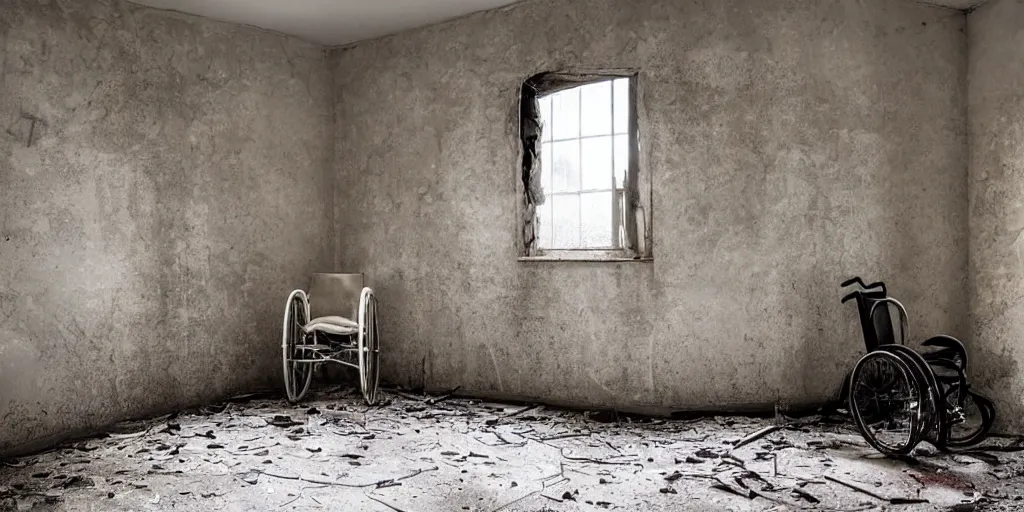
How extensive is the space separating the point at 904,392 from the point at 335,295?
12.4 feet

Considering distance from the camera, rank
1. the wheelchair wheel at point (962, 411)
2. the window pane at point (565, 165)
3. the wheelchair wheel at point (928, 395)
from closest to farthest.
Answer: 1. the wheelchair wheel at point (928, 395)
2. the wheelchair wheel at point (962, 411)
3. the window pane at point (565, 165)

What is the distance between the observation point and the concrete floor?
120 inches

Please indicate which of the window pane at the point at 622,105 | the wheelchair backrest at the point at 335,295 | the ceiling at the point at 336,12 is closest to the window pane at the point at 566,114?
the window pane at the point at 622,105

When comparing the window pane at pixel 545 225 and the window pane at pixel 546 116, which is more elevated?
the window pane at pixel 546 116

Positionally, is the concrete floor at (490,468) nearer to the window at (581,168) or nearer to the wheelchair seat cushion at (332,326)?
the wheelchair seat cushion at (332,326)

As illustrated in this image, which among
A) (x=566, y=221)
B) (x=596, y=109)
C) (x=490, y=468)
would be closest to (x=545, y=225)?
(x=566, y=221)

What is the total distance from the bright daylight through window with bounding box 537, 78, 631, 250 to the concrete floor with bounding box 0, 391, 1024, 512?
4.13 feet

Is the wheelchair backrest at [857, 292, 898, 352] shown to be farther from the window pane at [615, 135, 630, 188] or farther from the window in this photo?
the window pane at [615, 135, 630, 188]

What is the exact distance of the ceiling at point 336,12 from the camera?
468cm

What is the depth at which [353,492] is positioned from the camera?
3172mm

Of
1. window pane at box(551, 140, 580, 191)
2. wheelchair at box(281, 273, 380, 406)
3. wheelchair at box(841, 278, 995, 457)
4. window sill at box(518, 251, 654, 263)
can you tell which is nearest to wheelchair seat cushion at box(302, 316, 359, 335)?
wheelchair at box(281, 273, 380, 406)

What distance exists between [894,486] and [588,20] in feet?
11.0

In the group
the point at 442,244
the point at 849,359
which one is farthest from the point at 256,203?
Answer: the point at 849,359

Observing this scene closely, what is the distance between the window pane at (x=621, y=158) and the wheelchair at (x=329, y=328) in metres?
1.91
